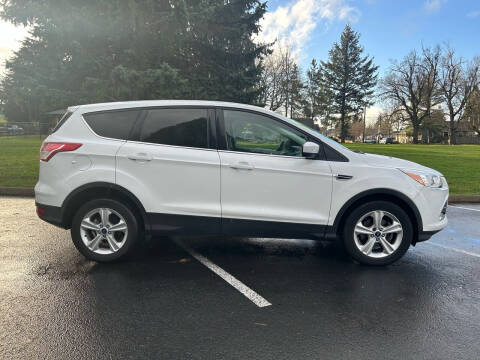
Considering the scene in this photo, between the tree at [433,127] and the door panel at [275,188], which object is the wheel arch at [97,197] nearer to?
the door panel at [275,188]

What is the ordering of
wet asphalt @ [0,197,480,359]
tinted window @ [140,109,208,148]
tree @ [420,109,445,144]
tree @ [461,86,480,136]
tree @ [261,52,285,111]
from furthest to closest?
tree @ [420,109,445,144], tree @ [461,86,480,136], tree @ [261,52,285,111], tinted window @ [140,109,208,148], wet asphalt @ [0,197,480,359]

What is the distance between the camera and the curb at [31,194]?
8039 millimetres

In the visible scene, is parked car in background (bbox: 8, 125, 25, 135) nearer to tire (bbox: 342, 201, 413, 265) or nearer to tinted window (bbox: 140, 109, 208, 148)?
tinted window (bbox: 140, 109, 208, 148)

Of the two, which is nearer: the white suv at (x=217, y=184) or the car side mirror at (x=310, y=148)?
the car side mirror at (x=310, y=148)

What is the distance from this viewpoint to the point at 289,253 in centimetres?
456

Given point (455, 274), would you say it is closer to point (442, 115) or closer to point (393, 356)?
point (393, 356)

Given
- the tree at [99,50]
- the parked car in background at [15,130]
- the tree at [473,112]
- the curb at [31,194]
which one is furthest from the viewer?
the tree at [473,112]

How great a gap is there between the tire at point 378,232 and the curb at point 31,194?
16.8 feet

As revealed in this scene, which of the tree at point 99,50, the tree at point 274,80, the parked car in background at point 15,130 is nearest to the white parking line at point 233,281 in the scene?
the tree at point 99,50

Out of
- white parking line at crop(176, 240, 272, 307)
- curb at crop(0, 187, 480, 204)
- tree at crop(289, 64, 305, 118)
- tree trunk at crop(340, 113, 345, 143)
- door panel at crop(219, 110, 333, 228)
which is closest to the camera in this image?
white parking line at crop(176, 240, 272, 307)

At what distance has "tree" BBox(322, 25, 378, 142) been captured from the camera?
58.7 m

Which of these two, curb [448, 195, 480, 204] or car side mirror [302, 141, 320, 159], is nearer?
car side mirror [302, 141, 320, 159]

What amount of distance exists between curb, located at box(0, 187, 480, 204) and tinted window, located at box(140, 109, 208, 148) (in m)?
5.63

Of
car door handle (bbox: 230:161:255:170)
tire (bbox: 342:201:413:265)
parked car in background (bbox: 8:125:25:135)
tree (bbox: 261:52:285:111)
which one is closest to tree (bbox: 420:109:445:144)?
tree (bbox: 261:52:285:111)
